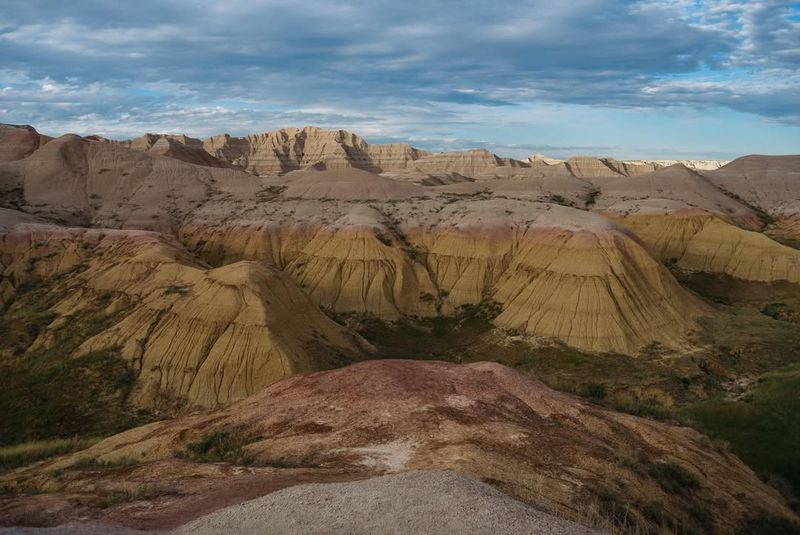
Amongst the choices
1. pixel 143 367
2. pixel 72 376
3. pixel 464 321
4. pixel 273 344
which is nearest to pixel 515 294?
pixel 464 321

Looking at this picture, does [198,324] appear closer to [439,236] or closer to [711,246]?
[439,236]

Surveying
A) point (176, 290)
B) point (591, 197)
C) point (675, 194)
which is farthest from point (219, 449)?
point (675, 194)

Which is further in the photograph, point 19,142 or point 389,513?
point 19,142

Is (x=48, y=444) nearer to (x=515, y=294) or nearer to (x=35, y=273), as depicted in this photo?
(x=35, y=273)

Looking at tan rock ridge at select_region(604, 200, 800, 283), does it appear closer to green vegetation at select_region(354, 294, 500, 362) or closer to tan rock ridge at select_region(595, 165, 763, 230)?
tan rock ridge at select_region(595, 165, 763, 230)

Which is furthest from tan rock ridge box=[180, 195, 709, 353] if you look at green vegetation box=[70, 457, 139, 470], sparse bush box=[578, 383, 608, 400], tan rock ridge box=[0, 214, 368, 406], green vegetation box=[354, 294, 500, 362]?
green vegetation box=[70, 457, 139, 470]
